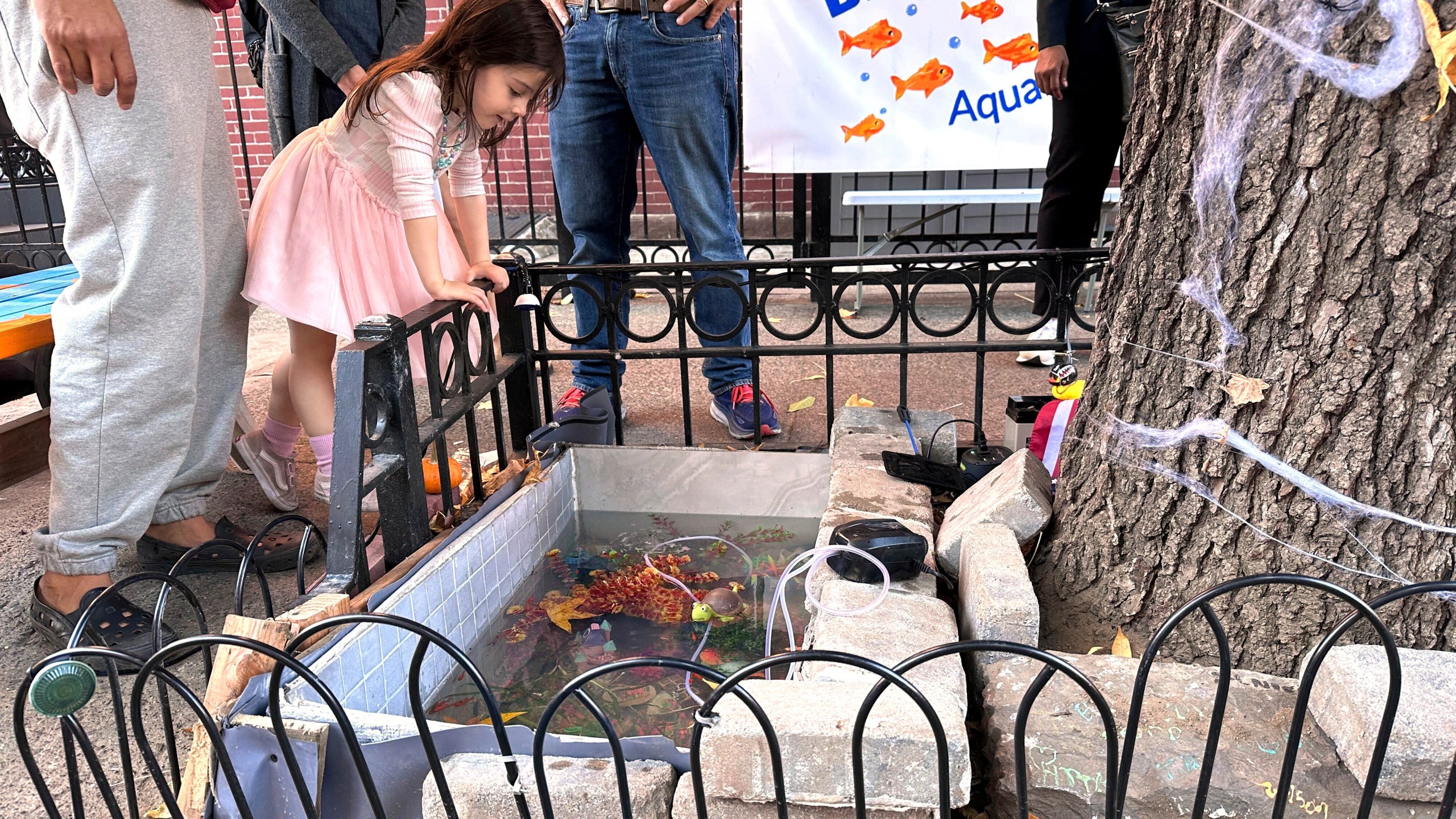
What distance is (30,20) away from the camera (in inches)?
74.6

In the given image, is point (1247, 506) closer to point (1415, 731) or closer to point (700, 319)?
point (1415, 731)

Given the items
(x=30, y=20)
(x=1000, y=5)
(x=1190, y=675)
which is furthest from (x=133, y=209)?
(x=1000, y=5)

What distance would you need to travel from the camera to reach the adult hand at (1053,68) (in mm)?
3166

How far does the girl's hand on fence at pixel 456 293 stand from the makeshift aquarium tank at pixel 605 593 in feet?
1.56

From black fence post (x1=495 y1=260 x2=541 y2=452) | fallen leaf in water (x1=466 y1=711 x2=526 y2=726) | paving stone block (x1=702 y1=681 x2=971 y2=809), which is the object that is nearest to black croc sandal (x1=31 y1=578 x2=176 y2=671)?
fallen leaf in water (x1=466 y1=711 x2=526 y2=726)

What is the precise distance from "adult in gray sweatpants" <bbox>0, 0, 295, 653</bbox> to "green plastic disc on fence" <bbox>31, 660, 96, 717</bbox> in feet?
3.79

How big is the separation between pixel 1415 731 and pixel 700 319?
2253mm

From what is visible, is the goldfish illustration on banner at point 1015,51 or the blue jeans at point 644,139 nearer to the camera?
the blue jeans at point 644,139

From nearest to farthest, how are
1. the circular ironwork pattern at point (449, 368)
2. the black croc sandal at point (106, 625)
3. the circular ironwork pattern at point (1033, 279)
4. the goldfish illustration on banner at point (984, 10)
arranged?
1. the black croc sandal at point (106, 625)
2. the circular ironwork pattern at point (449, 368)
3. the circular ironwork pattern at point (1033, 279)
4. the goldfish illustration on banner at point (984, 10)

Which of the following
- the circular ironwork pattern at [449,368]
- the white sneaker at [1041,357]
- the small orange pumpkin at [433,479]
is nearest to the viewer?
the circular ironwork pattern at [449,368]

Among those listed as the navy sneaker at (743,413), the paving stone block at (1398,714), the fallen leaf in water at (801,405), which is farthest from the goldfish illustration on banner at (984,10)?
the paving stone block at (1398,714)

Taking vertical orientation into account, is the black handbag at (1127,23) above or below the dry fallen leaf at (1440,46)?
above

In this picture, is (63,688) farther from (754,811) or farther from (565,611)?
(565,611)

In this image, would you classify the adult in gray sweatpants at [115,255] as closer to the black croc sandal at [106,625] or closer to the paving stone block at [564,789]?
the black croc sandal at [106,625]
